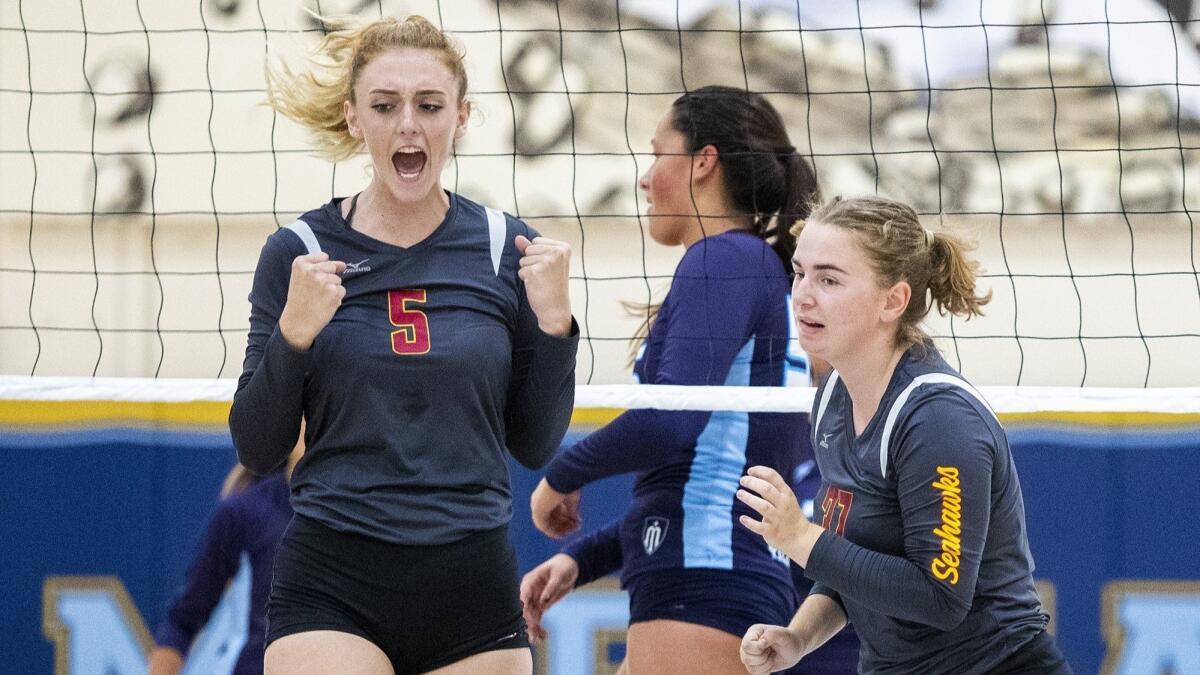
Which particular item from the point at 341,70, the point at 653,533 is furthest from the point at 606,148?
the point at 341,70

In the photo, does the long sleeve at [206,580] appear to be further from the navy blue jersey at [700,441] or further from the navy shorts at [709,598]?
the navy shorts at [709,598]

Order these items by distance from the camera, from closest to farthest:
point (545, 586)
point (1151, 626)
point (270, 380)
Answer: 1. point (270, 380)
2. point (545, 586)
3. point (1151, 626)

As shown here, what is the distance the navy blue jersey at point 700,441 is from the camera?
2848mm

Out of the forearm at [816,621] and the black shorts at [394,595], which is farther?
the forearm at [816,621]

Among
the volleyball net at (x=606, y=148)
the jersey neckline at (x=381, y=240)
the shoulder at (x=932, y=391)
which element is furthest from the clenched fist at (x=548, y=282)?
the volleyball net at (x=606, y=148)

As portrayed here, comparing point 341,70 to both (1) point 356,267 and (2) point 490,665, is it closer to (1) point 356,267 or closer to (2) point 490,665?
(1) point 356,267

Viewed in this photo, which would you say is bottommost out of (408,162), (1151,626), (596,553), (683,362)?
(1151,626)

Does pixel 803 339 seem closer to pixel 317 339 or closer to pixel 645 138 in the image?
pixel 317 339

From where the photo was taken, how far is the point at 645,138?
5148 mm

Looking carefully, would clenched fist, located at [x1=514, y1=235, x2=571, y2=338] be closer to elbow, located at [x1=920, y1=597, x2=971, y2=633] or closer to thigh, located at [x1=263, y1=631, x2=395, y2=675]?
thigh, located at [x1=263, y1=631, x2=395, y2=675]

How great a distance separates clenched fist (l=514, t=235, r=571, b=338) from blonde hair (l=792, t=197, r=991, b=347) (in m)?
0.41

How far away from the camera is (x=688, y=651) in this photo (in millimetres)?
2764

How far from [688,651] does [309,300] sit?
116cm

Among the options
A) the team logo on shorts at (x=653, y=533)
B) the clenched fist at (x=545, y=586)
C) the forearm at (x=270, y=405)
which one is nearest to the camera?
the forearm at (x=270, y=405)
